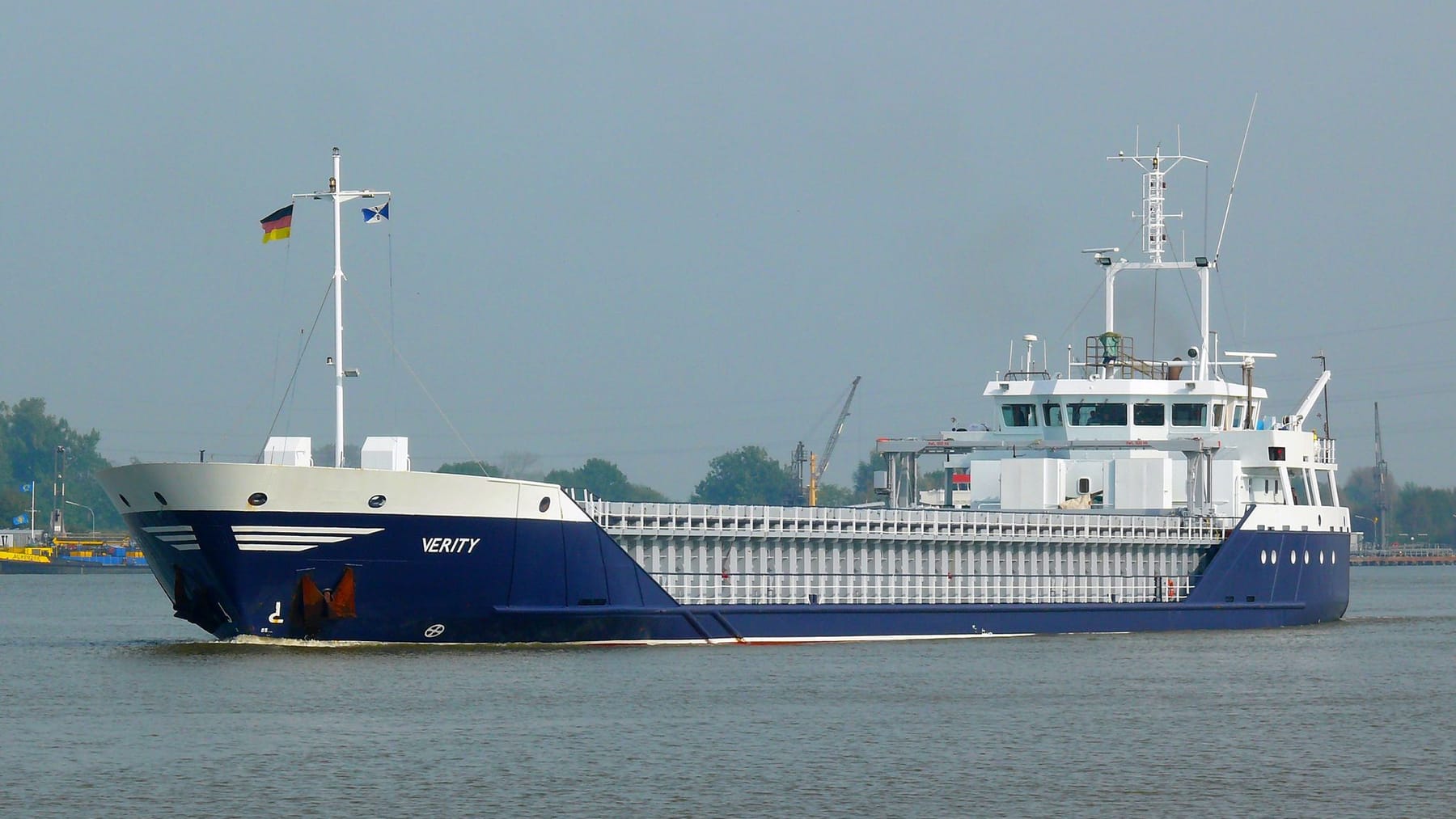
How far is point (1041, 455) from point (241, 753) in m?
28.9

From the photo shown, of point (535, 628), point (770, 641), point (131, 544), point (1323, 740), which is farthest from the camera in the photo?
point (131, 544)

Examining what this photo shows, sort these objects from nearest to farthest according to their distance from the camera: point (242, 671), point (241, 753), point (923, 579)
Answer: point (241, 753) < point (242, 671) < point (923, 579)

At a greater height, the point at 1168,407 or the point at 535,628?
the point at 1168,407

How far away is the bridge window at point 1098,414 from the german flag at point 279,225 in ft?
69.7

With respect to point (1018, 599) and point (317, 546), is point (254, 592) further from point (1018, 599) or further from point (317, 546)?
point (1018, 599)

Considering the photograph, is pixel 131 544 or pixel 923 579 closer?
pixel 923 579

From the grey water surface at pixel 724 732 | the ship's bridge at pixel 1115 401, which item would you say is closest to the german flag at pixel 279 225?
the grey water surface at pixel 724 732

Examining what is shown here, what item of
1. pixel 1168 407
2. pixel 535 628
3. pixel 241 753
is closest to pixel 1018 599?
pixel 1168 407

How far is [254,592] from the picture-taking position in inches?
1401

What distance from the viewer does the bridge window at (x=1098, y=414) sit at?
164ft

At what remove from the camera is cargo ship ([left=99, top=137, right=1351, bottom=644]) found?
3559cm

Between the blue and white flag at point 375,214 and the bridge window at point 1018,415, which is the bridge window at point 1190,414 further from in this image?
the blue and white flag at point 375,214

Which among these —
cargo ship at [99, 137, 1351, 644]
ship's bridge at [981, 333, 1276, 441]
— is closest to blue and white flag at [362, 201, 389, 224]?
cargo ship at [99, 137, 1351, 644]

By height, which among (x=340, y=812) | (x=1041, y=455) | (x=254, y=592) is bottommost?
(x=340, y=812)
